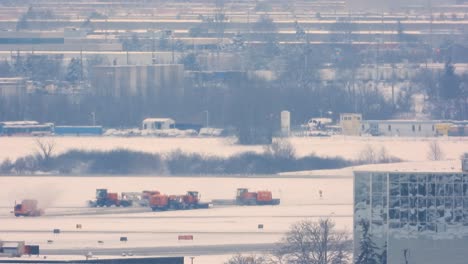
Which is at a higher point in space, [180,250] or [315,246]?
[315,246]

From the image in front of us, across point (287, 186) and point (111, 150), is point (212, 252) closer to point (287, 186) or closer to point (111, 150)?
point (287, 186)

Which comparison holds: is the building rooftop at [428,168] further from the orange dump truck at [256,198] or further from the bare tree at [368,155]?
the bare tree at [368,155]

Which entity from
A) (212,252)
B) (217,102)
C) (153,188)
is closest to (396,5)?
(217,102)

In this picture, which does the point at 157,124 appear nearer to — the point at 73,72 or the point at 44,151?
the point at 44,151

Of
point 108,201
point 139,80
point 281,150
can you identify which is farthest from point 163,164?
point 139,80

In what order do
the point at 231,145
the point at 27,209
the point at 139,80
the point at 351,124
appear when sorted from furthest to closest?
the point at 139,80 < the point at 351,124 < the point at 231,145 < the point at 27,209

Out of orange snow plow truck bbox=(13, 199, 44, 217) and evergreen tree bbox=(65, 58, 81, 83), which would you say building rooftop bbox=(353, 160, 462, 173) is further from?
evergreen tree bbox=(65, 58, 81, 83)
